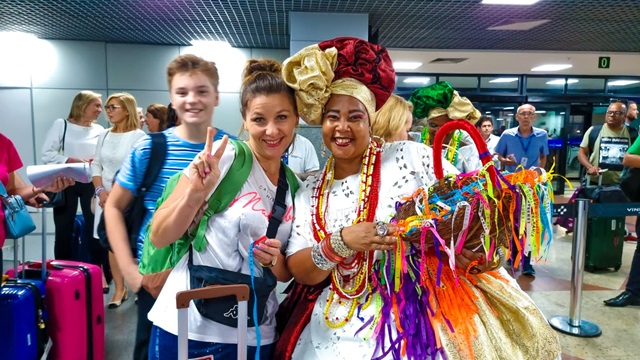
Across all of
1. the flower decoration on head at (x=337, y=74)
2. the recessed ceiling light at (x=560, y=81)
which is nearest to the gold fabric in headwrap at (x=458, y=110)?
the flower decoration on head at (x=337, y=74)

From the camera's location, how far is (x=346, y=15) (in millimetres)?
5566

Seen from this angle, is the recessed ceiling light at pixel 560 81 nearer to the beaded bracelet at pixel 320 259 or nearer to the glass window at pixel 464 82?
the glass window at pixel 464 82

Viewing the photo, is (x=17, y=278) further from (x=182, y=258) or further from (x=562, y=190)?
(x=562, y=190)

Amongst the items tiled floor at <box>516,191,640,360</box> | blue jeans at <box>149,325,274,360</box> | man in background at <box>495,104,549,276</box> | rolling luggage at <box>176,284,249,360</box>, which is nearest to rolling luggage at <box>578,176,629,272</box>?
tiled floor at <box>516,191,640,360</box>

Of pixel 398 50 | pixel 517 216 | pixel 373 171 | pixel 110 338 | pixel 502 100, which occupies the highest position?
pixel 398 50

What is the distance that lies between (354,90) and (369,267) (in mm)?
561

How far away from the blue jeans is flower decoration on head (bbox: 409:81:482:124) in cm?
209

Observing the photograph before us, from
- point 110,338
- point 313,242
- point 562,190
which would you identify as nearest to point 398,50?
point 562,190

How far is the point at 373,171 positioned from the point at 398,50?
7819mm

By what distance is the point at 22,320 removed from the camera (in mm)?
2197

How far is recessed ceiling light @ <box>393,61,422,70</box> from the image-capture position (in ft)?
Result: 32.4

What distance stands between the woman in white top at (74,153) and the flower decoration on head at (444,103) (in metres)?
3.05

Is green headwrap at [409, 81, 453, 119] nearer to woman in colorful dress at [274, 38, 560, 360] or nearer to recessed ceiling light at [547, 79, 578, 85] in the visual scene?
woman in colorful dress at [274, 38, 560, 360]

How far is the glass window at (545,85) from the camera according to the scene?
442 inches
